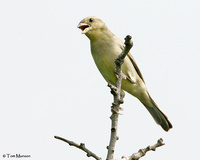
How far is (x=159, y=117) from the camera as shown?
699 cm

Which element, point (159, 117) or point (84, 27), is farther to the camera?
point (159, 117)

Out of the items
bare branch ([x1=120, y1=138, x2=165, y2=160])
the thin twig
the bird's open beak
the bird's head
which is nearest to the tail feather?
the bird's head

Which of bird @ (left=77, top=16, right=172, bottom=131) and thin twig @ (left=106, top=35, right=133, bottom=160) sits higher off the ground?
bird @ (left=77, top=16, right=172, bottom=131)

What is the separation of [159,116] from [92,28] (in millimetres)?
2505

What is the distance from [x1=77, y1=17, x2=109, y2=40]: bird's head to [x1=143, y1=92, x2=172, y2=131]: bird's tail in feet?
6.22

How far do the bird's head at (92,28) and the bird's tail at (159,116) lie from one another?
1896mm

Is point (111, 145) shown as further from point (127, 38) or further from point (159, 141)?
point (127, 38)

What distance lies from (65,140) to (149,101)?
3772 mm

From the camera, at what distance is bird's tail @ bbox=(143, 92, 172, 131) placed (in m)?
6.87

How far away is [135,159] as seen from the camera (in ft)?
11.8

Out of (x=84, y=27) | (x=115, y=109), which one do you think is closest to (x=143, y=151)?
(x=115, y=109)

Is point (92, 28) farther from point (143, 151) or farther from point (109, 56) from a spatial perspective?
point (143, 151)

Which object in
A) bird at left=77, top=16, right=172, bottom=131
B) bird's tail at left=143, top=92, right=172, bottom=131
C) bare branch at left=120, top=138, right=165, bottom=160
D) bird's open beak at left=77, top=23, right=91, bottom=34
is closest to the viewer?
bare branch at left=120, top=138, right=165, bottom=160

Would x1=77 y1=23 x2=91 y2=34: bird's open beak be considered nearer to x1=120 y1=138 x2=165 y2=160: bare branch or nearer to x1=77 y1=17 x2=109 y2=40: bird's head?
x1=77 y1=17 x2=109 y2=40: bird's head
